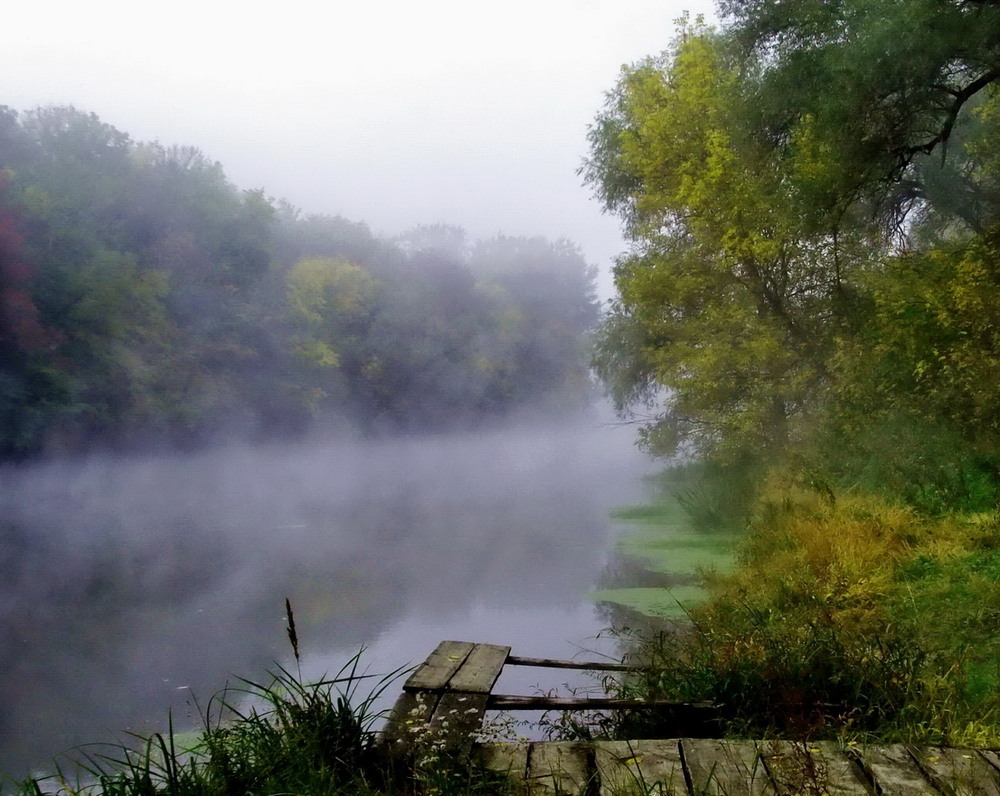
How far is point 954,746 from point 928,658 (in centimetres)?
115

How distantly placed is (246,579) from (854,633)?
21.4 ft

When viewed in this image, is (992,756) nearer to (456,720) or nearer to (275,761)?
(456,720)

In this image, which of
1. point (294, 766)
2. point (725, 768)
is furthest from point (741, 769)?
point (294, 766)

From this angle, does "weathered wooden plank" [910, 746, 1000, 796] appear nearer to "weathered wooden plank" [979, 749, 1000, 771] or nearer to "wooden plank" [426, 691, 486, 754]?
"weathered wooden plank" [979, 749, 1000, 771]

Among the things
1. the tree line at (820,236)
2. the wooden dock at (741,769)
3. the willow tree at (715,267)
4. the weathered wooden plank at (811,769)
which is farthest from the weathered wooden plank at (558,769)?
the willow tree at (715,267)

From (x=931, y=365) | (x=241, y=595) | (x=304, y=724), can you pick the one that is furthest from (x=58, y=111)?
(x=304, y=724)

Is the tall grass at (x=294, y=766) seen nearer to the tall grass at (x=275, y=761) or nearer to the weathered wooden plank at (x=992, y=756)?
the tall grass at (x=275, y=761)

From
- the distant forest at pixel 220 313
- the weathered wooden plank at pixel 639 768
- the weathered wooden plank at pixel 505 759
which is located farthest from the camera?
the distant forest at pixel 220 313

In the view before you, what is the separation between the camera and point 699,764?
278 cm

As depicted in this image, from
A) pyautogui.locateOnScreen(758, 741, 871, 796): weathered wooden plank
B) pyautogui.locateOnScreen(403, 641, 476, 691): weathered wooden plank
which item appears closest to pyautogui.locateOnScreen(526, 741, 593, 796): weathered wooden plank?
pyautogui.locateOnScreen(758, 741, 871, 796): weathered wooden plank

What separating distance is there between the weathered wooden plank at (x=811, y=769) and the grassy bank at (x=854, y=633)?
107 millimetres

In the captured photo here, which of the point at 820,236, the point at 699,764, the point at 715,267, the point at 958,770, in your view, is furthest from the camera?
the point at 715,267

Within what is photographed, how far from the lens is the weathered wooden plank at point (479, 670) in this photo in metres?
3.76

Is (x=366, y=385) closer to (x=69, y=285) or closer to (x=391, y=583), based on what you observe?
(x=69, y=285)
